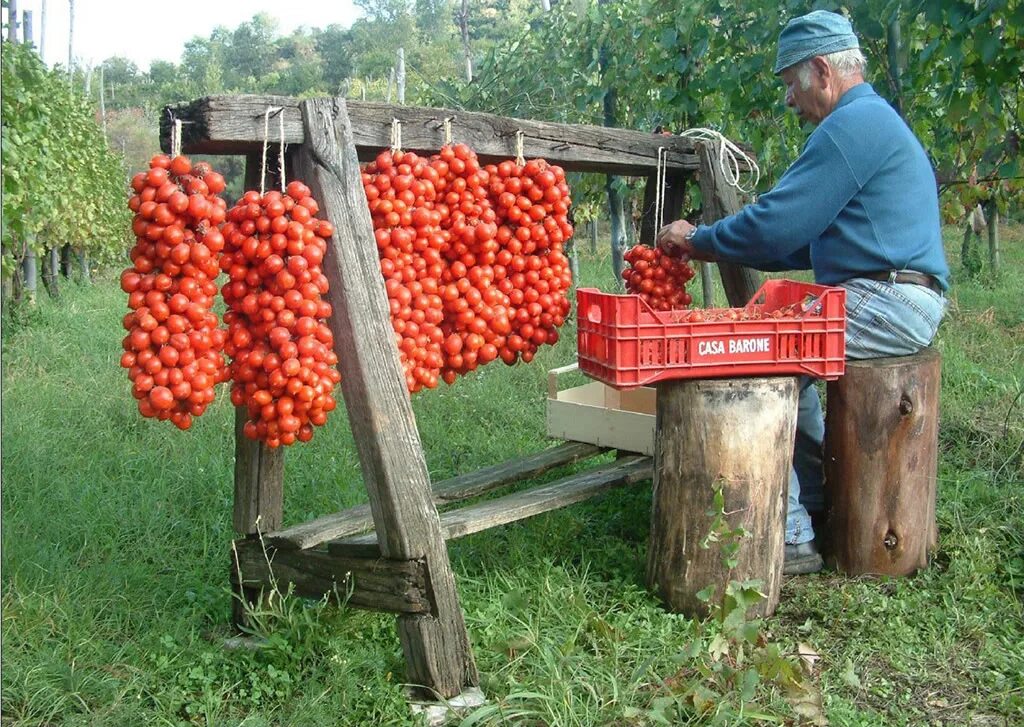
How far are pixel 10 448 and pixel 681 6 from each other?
16.3ft

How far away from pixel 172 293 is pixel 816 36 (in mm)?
2276

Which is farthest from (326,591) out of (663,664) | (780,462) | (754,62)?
(754,62)

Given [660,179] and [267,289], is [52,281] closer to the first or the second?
[660,179]

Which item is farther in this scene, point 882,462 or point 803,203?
point 882,462

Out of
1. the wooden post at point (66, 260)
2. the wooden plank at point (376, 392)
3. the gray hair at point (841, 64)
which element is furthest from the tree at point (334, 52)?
the wooden plank at point (376, 392)

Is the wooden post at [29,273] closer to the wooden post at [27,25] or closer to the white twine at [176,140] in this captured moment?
the wooden post at [27,25]

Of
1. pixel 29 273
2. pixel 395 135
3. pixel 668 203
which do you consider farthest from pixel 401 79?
pixel 395 135

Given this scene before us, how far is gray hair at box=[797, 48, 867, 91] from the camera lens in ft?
11.7

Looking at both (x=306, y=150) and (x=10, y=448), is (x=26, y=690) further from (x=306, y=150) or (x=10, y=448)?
(x=10, y=448)

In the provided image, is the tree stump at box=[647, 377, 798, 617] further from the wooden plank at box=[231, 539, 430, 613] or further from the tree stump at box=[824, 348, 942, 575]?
the wooden plank at box=[231, 539, 430, 613]

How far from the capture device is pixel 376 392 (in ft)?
9.02

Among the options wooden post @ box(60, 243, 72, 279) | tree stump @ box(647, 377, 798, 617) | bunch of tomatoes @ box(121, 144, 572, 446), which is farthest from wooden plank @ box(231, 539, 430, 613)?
wooden post @ box(60, 243, 72, 279)

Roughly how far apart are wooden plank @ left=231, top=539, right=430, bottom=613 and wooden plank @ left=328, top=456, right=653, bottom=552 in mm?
67

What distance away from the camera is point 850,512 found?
3719 millimetres
